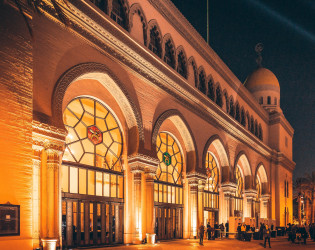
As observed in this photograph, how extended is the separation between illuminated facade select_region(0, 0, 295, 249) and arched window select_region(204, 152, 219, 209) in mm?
155

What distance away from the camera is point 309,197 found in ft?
203

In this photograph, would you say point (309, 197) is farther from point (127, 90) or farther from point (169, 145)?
point (127, 90)

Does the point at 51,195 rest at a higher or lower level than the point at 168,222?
higher

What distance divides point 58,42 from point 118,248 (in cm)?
878

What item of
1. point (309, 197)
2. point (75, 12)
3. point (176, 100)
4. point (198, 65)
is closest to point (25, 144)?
point (75, 12)

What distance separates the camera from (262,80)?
47.1 meters

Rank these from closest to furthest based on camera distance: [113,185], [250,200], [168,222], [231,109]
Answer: [113,185] < [168,222] < [231,109] < [250,200]

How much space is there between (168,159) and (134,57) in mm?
7266

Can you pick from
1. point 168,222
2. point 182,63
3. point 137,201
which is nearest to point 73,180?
point 137,201

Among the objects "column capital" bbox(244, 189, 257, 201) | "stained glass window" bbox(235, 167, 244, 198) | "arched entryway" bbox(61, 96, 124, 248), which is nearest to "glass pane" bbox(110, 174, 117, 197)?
"arched entryway" bbox(61, 96, 124, 248)

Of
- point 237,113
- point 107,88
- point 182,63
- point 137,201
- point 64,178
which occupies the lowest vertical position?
point 137,201

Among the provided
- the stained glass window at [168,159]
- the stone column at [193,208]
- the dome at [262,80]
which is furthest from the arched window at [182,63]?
the dome at [262,80]

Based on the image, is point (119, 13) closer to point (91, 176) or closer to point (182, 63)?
point (182, 63)

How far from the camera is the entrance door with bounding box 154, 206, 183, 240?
21500 mm
